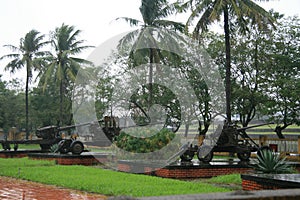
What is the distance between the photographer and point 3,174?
1434 centimetres

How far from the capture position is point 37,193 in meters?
10.2

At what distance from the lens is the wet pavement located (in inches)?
378

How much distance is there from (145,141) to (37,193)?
6.50 m

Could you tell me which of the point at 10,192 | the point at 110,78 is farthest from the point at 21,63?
the point at 10,192

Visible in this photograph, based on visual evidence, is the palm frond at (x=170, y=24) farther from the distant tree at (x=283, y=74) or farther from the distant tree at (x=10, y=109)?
the distant tree at (x=10, y=109)

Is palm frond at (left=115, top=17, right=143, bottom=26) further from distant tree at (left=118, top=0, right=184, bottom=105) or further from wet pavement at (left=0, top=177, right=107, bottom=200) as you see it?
wet pavement at (left=0, top=177, right=107, bottom=200)

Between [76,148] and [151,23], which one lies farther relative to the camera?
[151,23]

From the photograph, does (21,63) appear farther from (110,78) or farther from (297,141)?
(297,141)

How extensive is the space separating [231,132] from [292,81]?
993cm

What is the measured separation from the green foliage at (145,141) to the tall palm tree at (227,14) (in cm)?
454

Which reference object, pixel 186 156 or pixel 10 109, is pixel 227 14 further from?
pixel 10 109

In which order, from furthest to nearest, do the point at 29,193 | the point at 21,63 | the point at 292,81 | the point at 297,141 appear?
1. the point at 21,63
2. the point at 292,81
3. the point at 297,141
4. the point at 29,193

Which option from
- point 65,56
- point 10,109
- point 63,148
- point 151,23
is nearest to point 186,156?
point 63,148

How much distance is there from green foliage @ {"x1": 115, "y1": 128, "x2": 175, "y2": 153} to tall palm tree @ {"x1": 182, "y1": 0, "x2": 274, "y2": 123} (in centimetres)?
454
